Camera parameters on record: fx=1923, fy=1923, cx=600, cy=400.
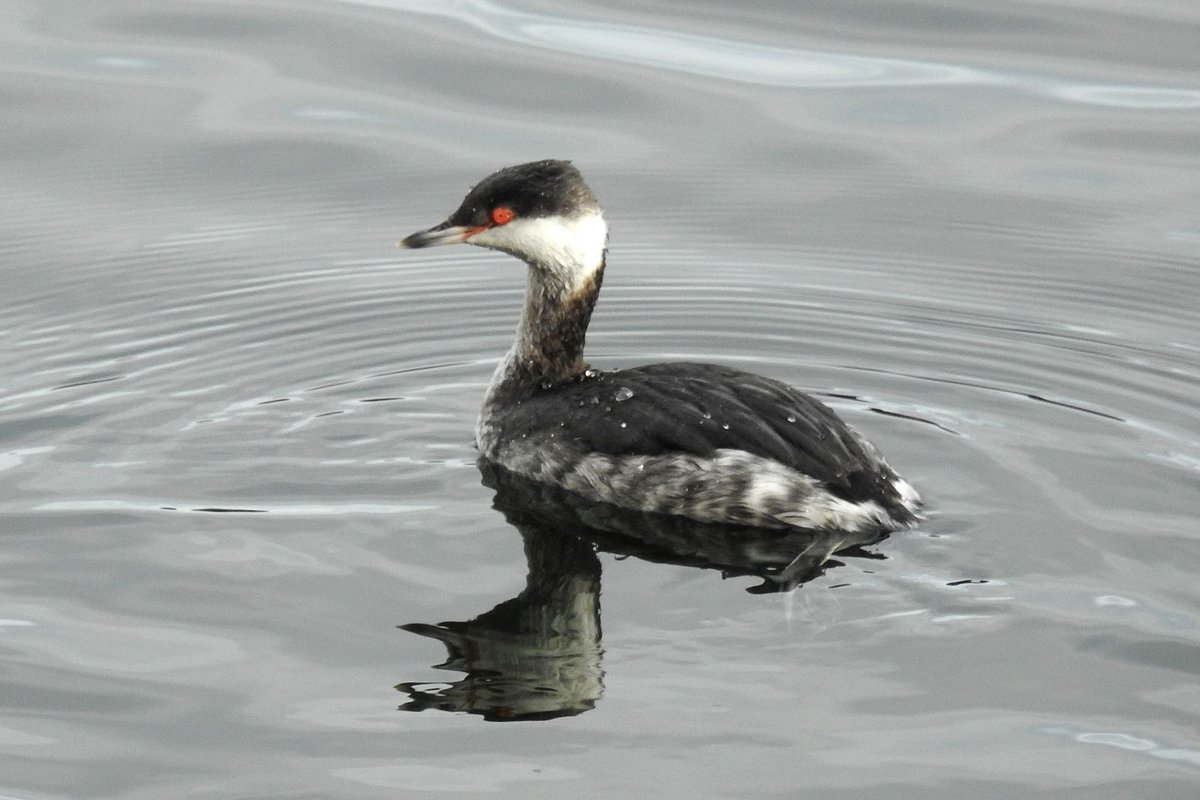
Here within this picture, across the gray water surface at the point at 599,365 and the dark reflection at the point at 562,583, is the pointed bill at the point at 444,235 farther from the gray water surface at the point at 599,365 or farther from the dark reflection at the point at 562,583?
the dark reflection at the point at 562,583

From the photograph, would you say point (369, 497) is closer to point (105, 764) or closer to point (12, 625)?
point (12, 625)

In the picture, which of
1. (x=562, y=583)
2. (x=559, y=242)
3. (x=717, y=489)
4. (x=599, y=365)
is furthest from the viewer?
(x=599, y=365)

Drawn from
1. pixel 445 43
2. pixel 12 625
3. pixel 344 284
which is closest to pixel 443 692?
pixel 12 625

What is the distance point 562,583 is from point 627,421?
855 millimetres

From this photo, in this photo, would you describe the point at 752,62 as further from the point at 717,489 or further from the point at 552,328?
the point at 717,489

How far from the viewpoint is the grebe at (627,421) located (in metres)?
6.56

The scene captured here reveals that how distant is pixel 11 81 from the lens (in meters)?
11.7

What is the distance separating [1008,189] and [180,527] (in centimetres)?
557

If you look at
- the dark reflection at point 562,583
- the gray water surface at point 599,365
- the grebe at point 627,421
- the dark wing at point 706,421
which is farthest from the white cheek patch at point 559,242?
the dark reflection at point 562,583

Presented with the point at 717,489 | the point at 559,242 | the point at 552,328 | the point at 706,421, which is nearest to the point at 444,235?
the point at 559,242

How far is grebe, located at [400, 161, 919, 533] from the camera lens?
6.56m

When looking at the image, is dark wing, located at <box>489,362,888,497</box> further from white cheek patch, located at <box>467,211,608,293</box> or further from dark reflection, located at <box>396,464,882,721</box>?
white cheek patch, located at <box>467,211,608,293</box>

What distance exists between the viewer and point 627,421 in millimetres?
6906

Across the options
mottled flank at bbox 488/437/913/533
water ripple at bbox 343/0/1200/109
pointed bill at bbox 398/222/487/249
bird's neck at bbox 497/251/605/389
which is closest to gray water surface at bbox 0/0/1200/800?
water ripple at bbox 343/0/1200/109
